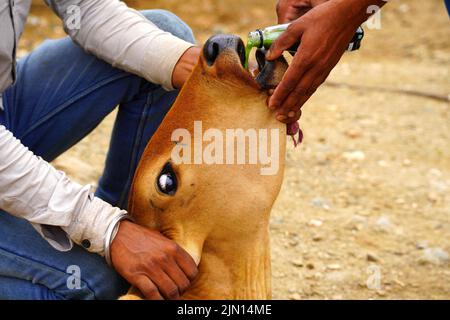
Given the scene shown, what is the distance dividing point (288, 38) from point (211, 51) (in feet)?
0.72

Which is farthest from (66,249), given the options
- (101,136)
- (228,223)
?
(101,136)

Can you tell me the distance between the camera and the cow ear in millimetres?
2236

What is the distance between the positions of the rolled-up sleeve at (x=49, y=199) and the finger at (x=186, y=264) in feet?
0.73

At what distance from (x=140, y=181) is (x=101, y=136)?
280 cm

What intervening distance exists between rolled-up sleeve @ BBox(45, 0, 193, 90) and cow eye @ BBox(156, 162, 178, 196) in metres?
0.56

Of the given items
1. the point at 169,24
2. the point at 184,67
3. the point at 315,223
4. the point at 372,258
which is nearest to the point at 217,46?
the point at 184,67

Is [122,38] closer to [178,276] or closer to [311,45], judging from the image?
[311,45]

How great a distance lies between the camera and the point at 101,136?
502cm

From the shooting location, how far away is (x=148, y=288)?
2.13 metres

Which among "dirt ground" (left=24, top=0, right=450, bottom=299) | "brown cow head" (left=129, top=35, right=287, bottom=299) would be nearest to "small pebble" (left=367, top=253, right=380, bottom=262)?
"dirt ground" (left=24, top=0, right=450, bottom=299)

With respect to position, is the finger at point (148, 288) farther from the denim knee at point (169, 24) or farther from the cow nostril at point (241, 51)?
the denim knee at point (169, 24)

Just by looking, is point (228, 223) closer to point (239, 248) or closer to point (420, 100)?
point (239, 248)

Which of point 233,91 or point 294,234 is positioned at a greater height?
point 233,91

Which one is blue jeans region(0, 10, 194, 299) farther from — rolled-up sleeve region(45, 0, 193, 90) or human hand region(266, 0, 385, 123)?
human hand region(266, 0, 385, 123)
